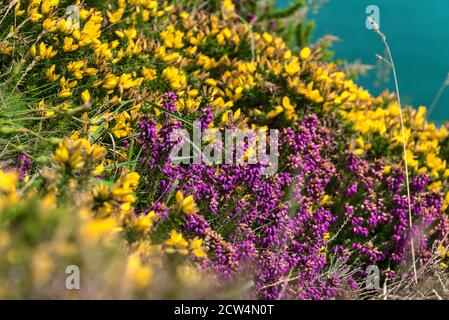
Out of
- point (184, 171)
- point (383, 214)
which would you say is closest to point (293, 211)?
point (184, 171)

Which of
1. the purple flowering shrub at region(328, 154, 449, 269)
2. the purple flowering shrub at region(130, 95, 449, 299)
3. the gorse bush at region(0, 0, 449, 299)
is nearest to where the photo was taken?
the gorse bush at region(0, 0, 449, 299)

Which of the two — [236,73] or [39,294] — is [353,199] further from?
[39,294]

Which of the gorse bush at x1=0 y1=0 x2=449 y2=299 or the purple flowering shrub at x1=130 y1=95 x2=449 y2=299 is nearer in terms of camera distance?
the gorse bush at x1=0 y1=0 x2=449 y2=299

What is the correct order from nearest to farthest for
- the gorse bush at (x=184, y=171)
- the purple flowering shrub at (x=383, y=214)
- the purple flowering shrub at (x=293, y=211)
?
the gorse bush at (x=184, y=171) → the purple flowering shrub at (x=293, y=211) → the purple flowering shrub at (x=383, y=214)

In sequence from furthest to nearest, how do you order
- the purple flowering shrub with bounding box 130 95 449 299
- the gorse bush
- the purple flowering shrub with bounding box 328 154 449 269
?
the purple flowering shrub with bounding box 328 154 449 269 < the purple flowering shrub with bounding box 130 95 449 299 < the gorse bush

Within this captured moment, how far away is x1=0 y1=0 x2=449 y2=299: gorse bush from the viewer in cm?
165

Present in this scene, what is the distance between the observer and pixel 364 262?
343cm

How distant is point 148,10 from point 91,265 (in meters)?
3.19

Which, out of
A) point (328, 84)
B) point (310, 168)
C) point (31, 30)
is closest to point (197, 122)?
point (310, 168)

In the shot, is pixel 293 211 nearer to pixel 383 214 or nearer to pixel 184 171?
pixel 184 171

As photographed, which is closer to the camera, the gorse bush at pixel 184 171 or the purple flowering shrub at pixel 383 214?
the gorse bush at pixel 184 171

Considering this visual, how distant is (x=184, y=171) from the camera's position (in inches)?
112

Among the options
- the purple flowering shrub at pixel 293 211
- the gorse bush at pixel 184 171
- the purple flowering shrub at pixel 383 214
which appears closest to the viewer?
the gorse bush at pixel 184 171

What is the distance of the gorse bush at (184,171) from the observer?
5.41ft
